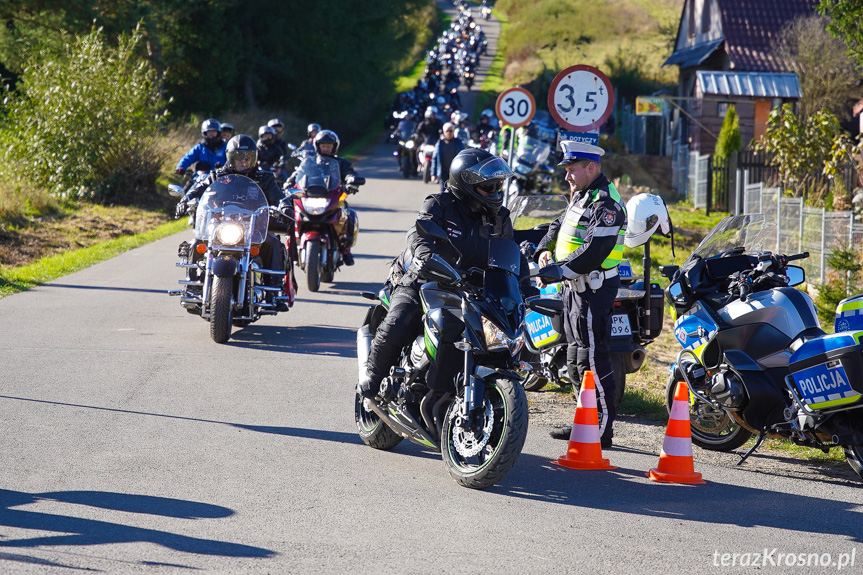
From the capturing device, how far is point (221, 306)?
30.9 feet

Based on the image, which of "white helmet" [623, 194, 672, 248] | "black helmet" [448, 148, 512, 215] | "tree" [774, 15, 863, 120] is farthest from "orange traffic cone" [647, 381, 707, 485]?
"tree" [774, 15, 863, 120]

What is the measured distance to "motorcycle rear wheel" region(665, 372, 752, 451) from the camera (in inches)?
256

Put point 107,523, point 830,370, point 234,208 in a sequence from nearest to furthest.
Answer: point 107,523 < point 830,370 < point 234,208

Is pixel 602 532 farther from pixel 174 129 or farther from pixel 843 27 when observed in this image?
pixel 174 129

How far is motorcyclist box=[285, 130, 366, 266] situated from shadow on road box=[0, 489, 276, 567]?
814 centimetres

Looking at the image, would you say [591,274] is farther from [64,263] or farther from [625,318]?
[64,263]

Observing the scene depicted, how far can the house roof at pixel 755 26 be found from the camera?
34.2 metres

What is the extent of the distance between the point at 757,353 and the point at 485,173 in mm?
2041

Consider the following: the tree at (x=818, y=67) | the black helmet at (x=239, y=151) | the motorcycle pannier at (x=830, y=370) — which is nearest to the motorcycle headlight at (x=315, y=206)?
the black helmet at (x=239, y=151)

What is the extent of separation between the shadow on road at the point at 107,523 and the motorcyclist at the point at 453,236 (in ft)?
4.64

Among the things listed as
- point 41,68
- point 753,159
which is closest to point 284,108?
point 41,68

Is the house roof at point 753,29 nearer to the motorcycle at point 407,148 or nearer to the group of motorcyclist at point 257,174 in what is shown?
the motorcycle at point 407,148

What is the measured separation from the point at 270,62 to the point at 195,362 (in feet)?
115

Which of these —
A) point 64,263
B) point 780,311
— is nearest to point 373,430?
point 780,311
